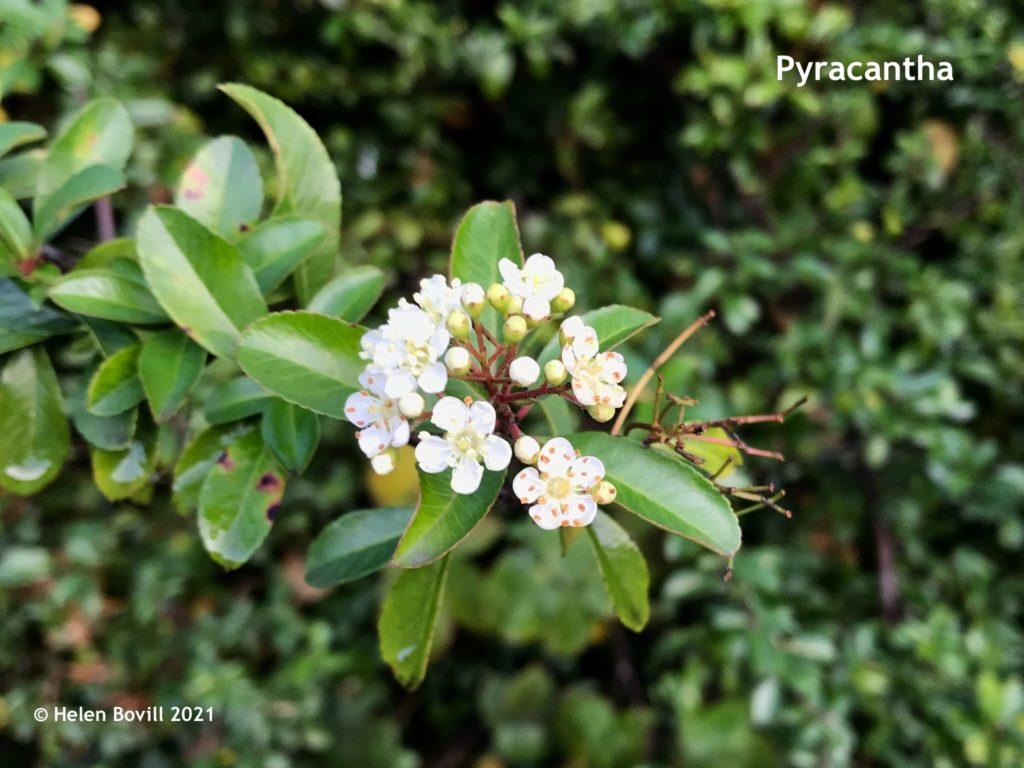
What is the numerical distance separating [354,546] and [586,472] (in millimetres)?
346

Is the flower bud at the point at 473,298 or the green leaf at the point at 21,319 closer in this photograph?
the flower bud at the point at 473,298

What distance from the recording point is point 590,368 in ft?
2.26

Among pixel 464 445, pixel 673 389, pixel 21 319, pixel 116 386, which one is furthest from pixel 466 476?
pixel 673 389

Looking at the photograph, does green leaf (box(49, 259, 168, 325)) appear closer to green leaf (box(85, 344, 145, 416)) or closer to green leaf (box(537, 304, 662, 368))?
green leaf (box(85, 344, 145, 416))

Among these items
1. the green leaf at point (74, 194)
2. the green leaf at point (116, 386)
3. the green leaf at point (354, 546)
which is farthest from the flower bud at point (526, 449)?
the green leaf at point (74, 194)

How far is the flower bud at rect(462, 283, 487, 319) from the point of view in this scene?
0.68 meters

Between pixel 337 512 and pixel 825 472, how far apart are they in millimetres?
1315

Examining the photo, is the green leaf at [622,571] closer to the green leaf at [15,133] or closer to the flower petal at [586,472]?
the flower petal at [586,472]

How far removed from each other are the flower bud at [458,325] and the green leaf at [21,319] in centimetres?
52

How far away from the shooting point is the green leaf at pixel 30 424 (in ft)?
2.83

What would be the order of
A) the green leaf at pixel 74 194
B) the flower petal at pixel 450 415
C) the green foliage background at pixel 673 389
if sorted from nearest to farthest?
the flower petal at pixel 450 415 < the green leaf at pixel 74 194 < the green foliage background at pixel 673 389

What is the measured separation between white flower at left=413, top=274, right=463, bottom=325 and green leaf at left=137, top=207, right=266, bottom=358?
246 mm

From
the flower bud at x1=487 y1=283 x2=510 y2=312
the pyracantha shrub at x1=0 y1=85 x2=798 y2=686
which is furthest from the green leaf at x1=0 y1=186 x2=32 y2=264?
the flower bud at x1=487 y1=283 x2=510 y2=312

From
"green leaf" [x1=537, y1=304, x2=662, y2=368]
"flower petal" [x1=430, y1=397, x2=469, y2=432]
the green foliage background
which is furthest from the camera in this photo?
the green foliage background
